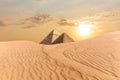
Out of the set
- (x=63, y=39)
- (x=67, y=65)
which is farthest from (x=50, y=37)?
(x=67, y=65)

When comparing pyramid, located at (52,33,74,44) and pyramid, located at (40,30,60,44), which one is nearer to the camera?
pyramid, located at (52,33,74,44)

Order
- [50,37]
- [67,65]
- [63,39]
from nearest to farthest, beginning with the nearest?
[67,65]
[63,39]
[50,37]

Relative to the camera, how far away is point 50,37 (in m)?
30.2

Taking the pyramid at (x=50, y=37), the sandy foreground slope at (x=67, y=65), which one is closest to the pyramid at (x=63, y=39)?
the pyramid at (x=50, y=37)

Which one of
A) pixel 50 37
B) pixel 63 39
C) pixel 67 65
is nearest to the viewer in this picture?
pixel 67 65

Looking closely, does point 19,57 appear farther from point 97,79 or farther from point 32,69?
point 97,79

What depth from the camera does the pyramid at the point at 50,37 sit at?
29.8 metres

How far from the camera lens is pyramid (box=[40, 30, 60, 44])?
29.8m

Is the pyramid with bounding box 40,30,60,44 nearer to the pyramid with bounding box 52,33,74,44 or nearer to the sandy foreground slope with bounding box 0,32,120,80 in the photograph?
the pyramid with bounding box 52,33,74,44

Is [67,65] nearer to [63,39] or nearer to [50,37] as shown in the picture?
[63,39]

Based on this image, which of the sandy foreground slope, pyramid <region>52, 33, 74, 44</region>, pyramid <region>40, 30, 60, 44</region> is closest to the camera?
the sandy foreground slope

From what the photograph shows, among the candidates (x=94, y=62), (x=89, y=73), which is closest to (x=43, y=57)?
(x=94, y=62)

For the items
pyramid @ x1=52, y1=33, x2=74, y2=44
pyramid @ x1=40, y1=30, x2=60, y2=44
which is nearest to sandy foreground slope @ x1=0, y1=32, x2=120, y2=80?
pyramid @ x1=52, y1=33, x2=74, y2=44

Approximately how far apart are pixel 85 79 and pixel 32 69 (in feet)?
8.94
